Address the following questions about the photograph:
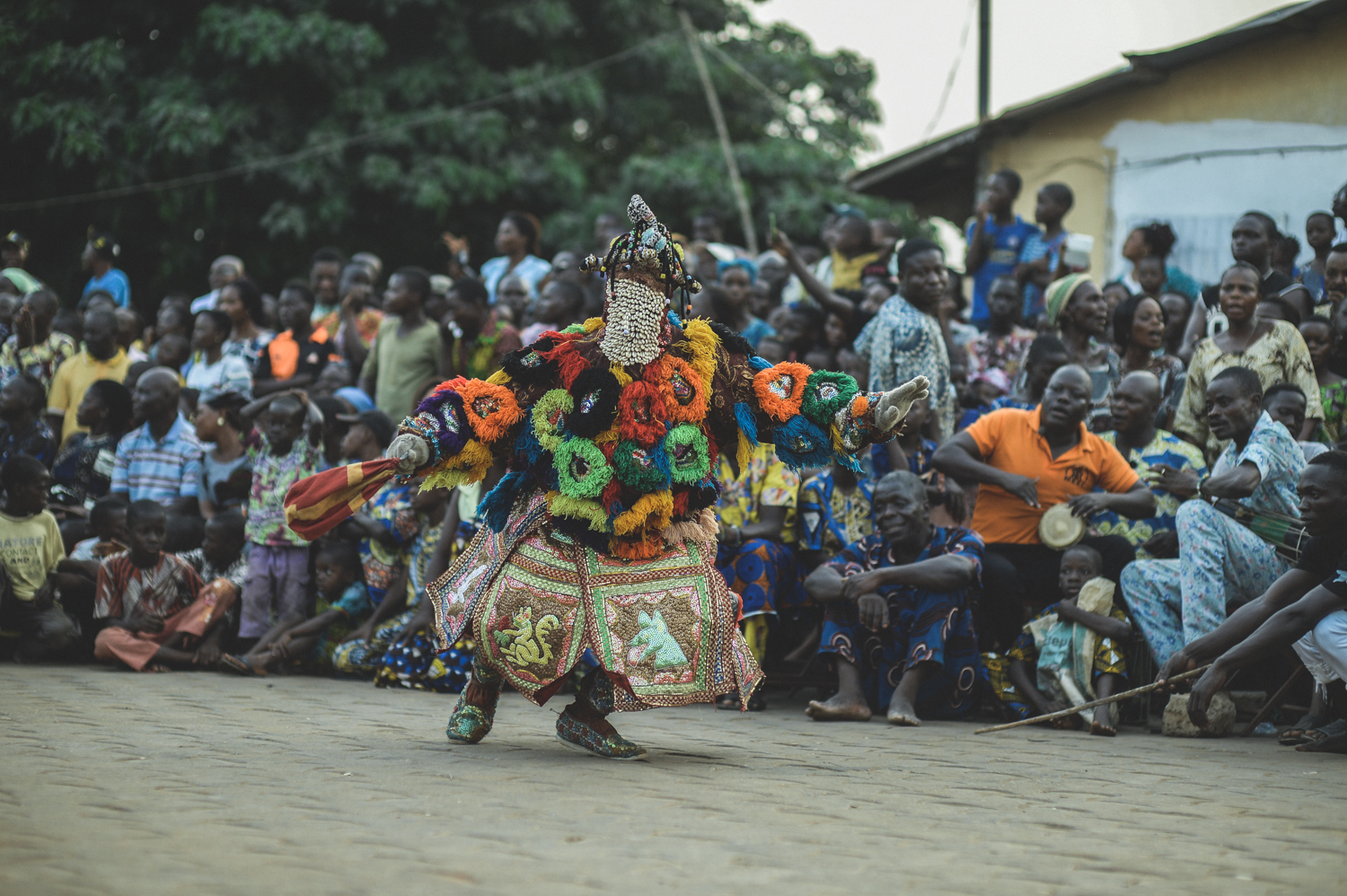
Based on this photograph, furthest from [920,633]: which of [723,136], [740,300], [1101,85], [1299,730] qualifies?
[723,136]

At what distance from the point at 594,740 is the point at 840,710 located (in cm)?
186

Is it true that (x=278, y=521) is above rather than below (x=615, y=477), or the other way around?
below

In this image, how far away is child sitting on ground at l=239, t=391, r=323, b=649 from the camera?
28.7 feet

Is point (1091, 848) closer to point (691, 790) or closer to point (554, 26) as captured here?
point (691, 790)

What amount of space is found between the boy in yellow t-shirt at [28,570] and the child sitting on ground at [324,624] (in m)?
1.25

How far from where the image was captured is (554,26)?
58.6ft

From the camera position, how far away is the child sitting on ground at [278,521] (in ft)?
28.7

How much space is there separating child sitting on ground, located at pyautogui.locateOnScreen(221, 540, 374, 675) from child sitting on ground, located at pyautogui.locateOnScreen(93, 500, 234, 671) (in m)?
0.32

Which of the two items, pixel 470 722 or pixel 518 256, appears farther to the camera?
pixel 518 256

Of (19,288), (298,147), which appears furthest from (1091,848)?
(298,147)

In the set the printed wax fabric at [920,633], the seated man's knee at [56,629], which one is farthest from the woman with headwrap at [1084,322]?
the seated man's knee at [56,629]

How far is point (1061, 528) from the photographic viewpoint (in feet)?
23.4

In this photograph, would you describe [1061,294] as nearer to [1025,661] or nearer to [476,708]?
[1025,661]

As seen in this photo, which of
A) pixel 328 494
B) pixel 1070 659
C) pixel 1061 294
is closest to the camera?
pixel 328 494
